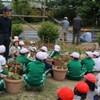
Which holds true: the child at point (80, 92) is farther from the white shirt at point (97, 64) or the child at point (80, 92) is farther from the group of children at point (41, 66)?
the white shirt at point (97, 64)

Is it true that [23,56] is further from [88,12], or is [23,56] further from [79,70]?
[88,12]

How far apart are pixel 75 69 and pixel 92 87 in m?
3.46

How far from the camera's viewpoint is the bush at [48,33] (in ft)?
55.4

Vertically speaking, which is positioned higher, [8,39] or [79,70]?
[8,39]

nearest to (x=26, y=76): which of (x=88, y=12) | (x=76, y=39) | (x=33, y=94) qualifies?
(x=33, y=94)

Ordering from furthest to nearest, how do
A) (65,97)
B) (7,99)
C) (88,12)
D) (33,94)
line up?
(88,12) < (33,94) < (7,99) < (65,97)

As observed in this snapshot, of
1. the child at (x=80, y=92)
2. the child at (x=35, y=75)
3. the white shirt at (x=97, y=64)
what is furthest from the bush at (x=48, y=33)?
the child at (x=80, y=92)

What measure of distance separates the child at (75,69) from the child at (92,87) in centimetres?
311

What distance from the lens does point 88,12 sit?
31531mm

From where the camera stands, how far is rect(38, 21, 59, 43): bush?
16.9 meters

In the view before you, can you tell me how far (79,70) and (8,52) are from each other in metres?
2.11

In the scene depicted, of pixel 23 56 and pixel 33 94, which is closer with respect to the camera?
pixel 33 94

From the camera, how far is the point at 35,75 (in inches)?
316

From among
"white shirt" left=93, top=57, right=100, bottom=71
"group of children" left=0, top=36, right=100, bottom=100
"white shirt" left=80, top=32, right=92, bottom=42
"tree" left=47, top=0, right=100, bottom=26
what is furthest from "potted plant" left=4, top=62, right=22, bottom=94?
"tree" left=47, top=0, right=100, bottom=26
